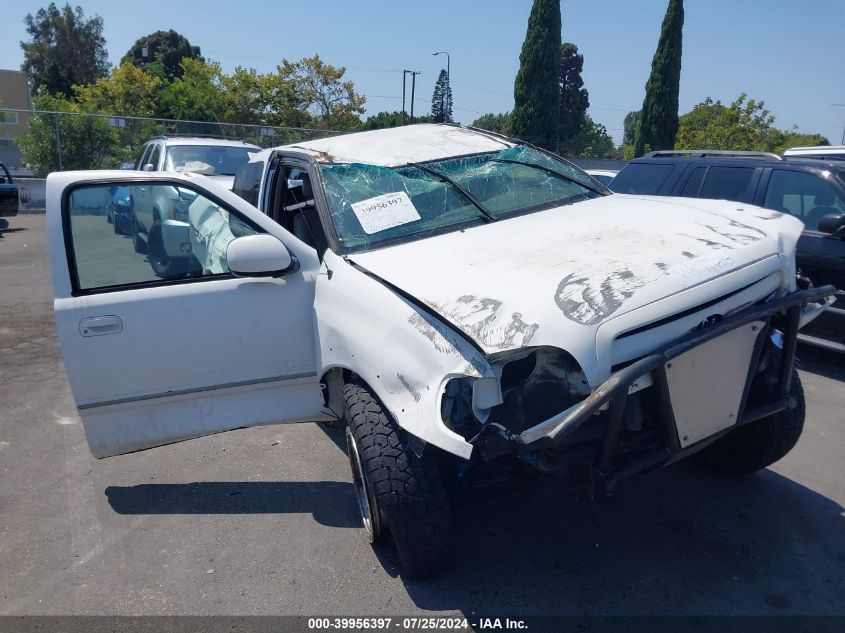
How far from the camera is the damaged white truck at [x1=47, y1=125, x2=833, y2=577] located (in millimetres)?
2473

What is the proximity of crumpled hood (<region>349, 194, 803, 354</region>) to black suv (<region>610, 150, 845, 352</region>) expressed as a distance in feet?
9.41

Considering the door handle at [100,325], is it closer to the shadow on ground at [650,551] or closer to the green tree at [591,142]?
the shadow on ground at [650,551]

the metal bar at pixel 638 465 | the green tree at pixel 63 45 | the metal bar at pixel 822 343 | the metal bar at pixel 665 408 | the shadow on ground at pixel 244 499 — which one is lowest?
the shadow on ground at pixel 244 499

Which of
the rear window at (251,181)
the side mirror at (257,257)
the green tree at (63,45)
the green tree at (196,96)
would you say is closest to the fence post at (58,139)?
the green tree at (196,96)

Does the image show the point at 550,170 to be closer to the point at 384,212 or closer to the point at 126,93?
the point at 384,212

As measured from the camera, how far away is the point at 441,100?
1681 inches

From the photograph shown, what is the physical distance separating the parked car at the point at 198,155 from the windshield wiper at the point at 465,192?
6.50 meters

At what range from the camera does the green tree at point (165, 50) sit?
235 feet

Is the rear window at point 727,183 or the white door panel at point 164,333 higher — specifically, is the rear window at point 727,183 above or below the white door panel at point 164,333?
above

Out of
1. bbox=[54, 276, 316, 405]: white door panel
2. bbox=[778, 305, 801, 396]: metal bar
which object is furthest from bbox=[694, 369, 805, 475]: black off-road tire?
bbox=[54, 276, 316, 405]: white door panel

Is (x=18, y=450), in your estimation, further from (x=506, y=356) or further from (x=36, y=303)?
(x=36, y=303)

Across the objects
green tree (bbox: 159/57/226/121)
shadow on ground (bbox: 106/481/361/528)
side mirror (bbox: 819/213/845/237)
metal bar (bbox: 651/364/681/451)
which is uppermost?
green tree (bbox: 159/57/226/121)

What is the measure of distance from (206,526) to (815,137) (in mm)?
49094

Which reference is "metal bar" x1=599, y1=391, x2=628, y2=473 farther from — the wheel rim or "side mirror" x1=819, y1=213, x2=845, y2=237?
"side mirror" x1=819, y1=213, x2=845, y2=237
